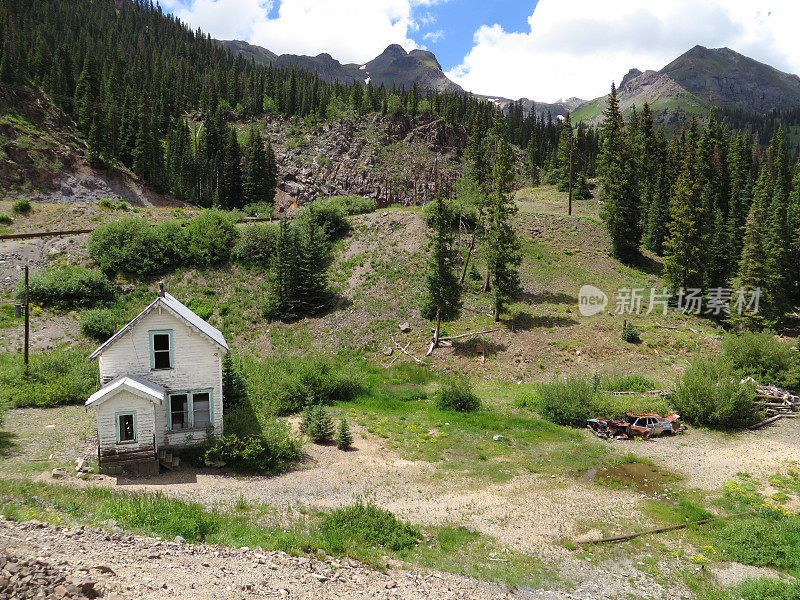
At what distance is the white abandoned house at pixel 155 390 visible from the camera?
57.1ft

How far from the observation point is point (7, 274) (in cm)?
3950

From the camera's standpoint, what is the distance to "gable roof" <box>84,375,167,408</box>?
17062mm

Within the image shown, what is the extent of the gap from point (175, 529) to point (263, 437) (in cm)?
706

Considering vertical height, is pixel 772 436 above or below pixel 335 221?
below

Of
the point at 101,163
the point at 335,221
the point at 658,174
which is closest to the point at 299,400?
the point at 335,221

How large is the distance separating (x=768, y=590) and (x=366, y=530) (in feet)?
36.3

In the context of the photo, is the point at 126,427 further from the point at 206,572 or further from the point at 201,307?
the point at 201,307

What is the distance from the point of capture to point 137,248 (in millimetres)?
44469

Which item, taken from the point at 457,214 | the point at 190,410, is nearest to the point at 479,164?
the point at 457,214

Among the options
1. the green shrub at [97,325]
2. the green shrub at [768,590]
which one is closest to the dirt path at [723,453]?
the green shrub at [768,590]

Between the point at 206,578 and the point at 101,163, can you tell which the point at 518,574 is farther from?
the point at 101,163

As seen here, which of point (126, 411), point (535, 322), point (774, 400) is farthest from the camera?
point (535, 322)

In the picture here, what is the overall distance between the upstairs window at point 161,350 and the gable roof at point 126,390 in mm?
1168

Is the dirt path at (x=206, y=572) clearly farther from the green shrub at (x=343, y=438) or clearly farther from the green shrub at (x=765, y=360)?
the green shrub at (x=765, y=360)
